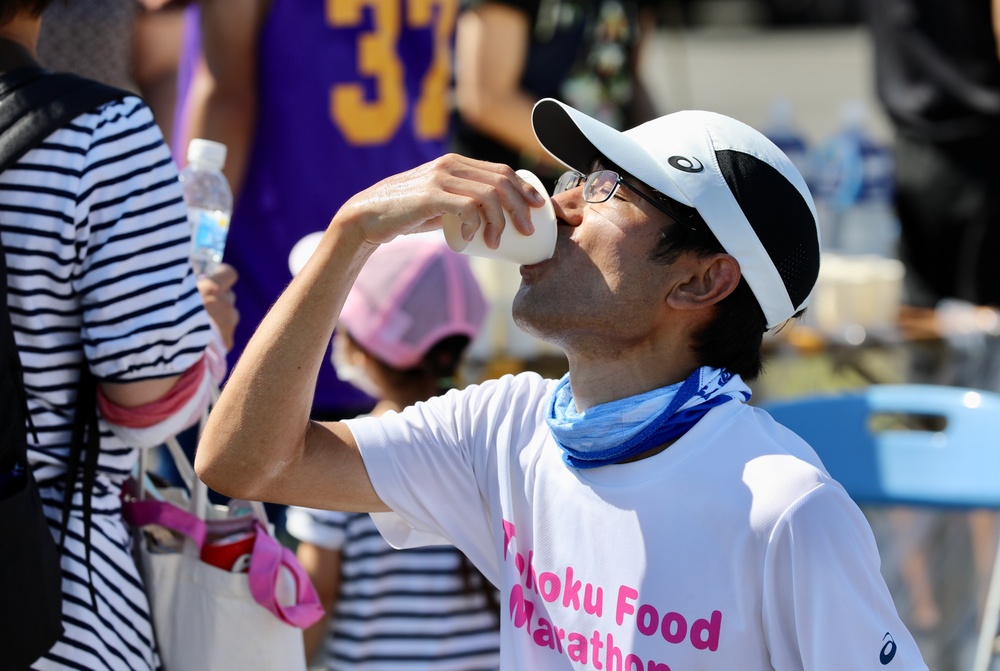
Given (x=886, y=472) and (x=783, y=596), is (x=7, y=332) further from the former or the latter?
(x=886, y=472)

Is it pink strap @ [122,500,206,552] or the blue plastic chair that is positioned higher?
pink strap @ [122,500,206,552]

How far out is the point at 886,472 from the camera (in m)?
3.36

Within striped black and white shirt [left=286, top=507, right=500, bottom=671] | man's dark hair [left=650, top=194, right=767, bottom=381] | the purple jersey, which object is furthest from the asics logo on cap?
the purple jersey

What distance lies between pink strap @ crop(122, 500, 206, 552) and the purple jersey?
1457 mm

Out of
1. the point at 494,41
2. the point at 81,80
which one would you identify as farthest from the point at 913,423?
the point at 81,80

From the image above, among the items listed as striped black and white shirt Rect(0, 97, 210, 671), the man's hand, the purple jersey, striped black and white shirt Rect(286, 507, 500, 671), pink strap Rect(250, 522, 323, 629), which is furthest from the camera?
the purple jersey

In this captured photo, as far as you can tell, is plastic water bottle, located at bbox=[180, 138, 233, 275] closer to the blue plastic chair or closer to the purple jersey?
the purple jersey

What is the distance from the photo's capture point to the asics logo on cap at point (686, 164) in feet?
6.03

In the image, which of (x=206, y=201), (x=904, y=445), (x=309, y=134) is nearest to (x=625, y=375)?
(x=206, y=201)

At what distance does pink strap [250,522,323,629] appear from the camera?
2131mm

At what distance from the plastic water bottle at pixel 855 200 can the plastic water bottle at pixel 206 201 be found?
3.69 m

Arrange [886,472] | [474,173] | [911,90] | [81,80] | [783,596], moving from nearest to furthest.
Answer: [783,596] → [474,173] → [81,80] → [886,472] → [911,90]

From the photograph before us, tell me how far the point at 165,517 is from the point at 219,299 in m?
0.44

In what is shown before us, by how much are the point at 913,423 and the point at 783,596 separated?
3632 millimetres
